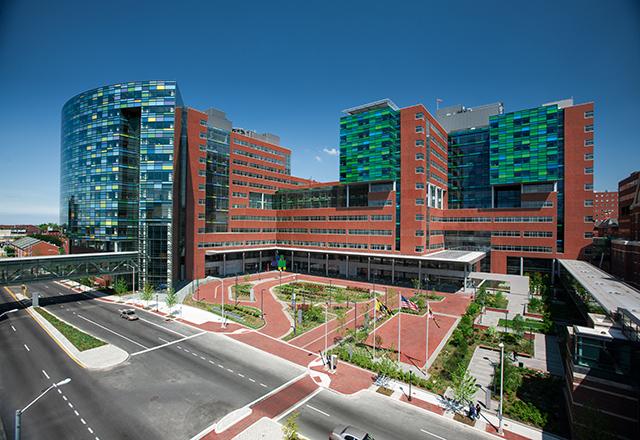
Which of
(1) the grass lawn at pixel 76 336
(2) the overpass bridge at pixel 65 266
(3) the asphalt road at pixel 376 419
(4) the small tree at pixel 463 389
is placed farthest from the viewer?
(2) the overpass bridge at pixel 65 266

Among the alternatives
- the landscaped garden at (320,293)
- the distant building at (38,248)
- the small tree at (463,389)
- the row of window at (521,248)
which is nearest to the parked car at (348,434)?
the small tree at (463,389)

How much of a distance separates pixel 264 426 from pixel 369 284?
5489cm

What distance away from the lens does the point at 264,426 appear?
76.3 ft

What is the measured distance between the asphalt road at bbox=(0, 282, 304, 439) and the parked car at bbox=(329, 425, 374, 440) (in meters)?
8.91

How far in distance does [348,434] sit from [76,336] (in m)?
39.5

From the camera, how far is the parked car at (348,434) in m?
21.0

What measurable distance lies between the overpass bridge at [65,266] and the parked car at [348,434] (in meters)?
60.2

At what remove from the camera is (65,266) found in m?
58.6

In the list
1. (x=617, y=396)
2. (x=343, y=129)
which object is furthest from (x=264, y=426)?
(x=343, y=129)

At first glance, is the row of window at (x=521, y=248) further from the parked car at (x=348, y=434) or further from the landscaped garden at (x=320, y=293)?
the parked car at (x=348, y=434)

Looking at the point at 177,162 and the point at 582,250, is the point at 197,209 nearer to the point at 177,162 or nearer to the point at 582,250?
the point at 177,162

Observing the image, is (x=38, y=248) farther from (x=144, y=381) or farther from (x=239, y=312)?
(x=144, y=381)

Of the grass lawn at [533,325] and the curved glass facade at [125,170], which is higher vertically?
the curved glass facade at [125,170]

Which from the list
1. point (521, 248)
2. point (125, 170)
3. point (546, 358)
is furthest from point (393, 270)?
point (125, 170)
